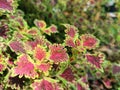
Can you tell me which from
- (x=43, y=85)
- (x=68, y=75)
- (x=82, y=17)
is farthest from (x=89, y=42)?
(x=82, y=17)

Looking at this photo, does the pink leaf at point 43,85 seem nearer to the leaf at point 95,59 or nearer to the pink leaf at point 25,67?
the pink leaf at point 25,67

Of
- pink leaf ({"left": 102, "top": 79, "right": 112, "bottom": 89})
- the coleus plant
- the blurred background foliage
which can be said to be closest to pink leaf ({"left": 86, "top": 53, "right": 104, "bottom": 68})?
the coleus plant

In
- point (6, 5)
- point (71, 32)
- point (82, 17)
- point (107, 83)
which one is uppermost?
point (6, 5)

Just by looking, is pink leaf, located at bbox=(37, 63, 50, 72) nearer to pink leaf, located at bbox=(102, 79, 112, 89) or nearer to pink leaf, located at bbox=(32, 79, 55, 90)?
pink leaf, located at bbox=(32, 79, 55, 90)

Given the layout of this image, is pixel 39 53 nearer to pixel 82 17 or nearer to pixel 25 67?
pixel 25 67

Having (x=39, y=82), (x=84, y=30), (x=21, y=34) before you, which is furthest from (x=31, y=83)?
(x=84, y=30)

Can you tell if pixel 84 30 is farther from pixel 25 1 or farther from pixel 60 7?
pixel 25 1

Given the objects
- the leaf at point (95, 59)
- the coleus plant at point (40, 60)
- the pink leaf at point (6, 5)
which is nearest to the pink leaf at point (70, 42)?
the coleus plant at point (40, 60)

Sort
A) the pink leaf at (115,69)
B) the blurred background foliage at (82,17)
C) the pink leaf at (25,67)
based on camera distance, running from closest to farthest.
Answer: the pink leaf at (25,67) → the pink leaf at (115,69) → the blurred background foliage at (82,17)
